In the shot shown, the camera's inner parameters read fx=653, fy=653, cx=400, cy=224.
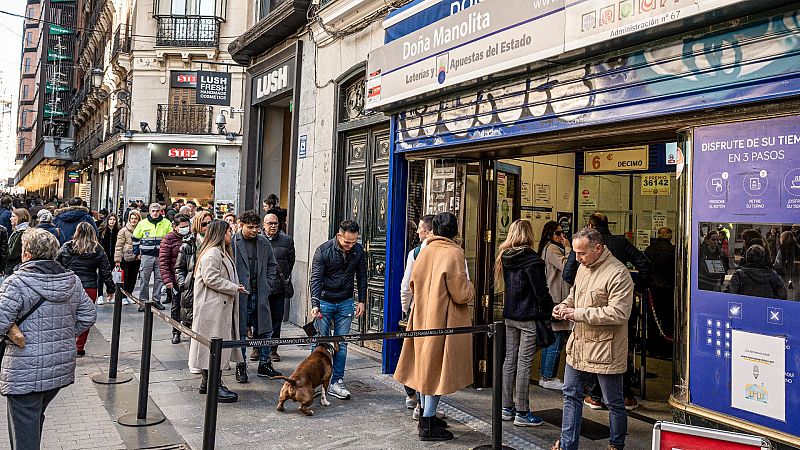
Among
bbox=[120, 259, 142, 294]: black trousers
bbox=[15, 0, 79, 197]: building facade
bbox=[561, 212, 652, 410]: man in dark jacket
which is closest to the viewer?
bbox=[561, 212, 652, 410]: man in dark jacket

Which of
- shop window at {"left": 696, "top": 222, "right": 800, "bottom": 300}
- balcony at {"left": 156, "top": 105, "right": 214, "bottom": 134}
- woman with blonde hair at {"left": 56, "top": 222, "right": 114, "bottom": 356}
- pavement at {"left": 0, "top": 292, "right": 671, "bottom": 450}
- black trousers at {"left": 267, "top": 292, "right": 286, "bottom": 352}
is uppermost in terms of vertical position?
balcony at {"left": 156, "top": 105, "right": 214, "bottom": 134}

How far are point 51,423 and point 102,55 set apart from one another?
117 ft

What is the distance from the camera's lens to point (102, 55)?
3666 cm

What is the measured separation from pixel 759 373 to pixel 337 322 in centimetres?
414

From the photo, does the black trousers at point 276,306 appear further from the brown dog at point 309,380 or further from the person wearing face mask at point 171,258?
the person wearing face mask at point 171,258

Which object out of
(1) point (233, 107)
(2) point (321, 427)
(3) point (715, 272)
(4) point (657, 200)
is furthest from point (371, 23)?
(1) point (233, 107)

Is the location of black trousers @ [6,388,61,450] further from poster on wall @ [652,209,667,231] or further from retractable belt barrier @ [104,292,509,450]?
poster on wall @ [652,209,667,231]

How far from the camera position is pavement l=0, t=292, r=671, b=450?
5426 mm

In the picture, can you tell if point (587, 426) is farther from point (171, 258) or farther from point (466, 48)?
point (171, 258)

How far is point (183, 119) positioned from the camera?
89.9 feet

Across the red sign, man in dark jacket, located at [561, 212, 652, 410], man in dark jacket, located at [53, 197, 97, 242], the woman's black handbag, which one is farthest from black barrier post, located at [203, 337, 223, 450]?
the red sign

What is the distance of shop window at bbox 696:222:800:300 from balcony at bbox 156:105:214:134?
25.3 meters

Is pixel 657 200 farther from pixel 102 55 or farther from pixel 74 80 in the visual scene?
pixel 74 80

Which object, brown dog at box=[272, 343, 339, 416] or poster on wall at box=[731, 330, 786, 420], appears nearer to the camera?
poster on wall at box=[731, 330, 786, 420]
